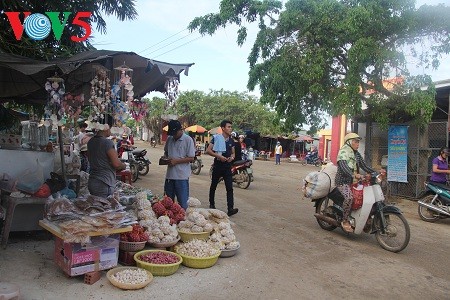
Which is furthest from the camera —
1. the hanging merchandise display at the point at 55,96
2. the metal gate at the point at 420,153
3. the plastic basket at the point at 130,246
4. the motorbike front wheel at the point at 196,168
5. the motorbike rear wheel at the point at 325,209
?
the motorbike front wheel at the point at 196,168

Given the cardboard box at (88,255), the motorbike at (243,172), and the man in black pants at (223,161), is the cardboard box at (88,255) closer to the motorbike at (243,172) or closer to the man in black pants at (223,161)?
the man in black pants at (223,161)

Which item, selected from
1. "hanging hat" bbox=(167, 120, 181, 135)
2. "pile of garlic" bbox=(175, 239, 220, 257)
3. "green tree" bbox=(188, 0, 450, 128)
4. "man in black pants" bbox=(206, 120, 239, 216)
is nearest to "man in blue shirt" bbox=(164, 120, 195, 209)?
"hanging hat" bbox=(167, 120, 181, 135)

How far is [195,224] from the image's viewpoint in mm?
5180

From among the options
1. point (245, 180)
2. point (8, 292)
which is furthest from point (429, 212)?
point (8, 292)

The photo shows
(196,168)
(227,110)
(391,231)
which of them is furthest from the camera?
(227,110)

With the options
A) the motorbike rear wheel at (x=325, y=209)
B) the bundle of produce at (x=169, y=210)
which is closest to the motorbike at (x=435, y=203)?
the motorbike rear wheel at (x=325, y=209)

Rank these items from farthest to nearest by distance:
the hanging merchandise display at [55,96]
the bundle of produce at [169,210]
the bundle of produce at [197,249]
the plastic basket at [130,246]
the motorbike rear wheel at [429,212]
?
the motorbike rear wheel at [429,212] < the bundle of produce at [169,210] < the hanging merchandise display at [55,96] < the bundle of produce at [197,249] < the plastic basket at [130,246]

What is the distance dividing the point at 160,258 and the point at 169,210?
3.71 feet

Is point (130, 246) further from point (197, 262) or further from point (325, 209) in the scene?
point (325, 209)

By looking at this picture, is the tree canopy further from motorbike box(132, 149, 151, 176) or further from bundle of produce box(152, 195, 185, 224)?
bundle of produce box(152, 195, 185, 224)

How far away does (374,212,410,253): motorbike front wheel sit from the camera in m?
5.62

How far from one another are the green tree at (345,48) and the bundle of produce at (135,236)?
22.3ft

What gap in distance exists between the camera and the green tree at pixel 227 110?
3812 centimetres

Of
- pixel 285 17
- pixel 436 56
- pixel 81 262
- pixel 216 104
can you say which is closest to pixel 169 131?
pixel 81 262
